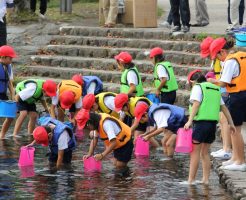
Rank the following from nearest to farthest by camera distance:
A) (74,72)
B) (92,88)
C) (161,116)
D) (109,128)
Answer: (109,128) → (161,116) → (92,88) → (74,72)

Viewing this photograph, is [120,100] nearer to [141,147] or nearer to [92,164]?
[141,147]

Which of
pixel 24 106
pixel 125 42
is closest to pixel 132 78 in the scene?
pixel 24 106

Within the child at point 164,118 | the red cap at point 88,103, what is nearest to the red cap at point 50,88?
the red cap at point 88,103

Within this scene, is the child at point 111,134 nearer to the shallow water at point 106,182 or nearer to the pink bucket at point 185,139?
the shallow water at point 106,182

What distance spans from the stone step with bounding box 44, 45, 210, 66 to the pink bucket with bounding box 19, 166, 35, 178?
6.59 metres

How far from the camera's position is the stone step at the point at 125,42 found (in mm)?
19047

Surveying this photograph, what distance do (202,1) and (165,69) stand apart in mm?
5619

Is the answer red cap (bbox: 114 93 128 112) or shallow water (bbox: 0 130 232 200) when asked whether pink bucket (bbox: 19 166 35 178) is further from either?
red cap (bbox: 114 93 128 112)

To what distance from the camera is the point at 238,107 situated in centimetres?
1170

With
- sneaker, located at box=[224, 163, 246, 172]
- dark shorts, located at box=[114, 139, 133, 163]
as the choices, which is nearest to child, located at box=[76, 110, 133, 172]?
dark shorts, located at box=[114, 139, 133, 163]

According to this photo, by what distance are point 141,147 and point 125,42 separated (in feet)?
23.8

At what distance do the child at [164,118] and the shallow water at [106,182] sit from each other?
11.2 inches

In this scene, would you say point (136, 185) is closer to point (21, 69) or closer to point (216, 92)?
point (216, 92)

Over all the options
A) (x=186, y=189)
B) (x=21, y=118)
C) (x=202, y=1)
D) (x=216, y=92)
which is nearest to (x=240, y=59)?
(x=216, y=92)
